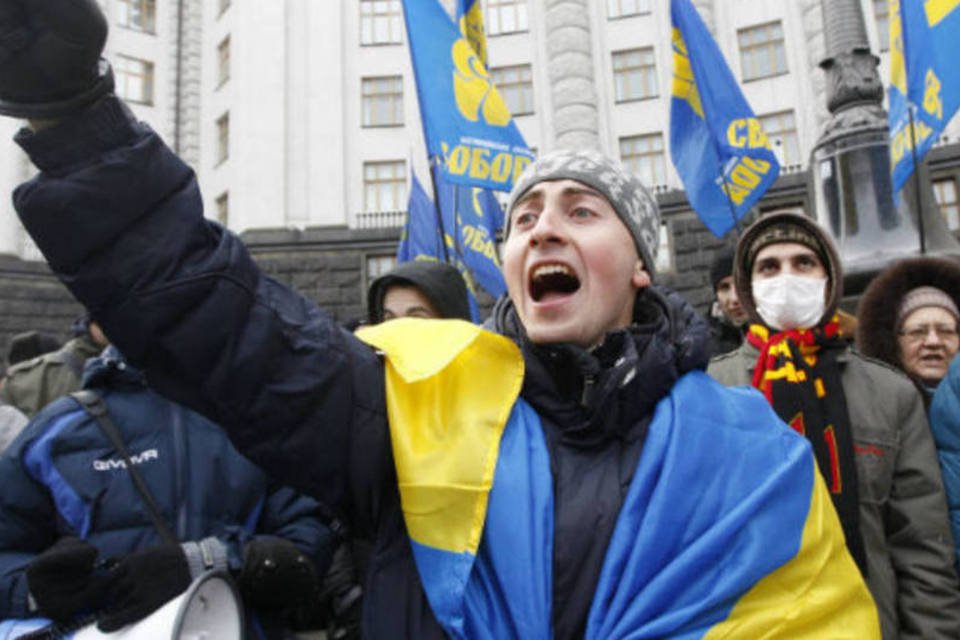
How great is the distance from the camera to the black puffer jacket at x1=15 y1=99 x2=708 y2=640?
1.20m

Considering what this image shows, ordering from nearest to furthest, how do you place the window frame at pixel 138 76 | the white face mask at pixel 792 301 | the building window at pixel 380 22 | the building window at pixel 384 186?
the white face mask at pixel 792 301 < the building window at pixel 384 186 < the building window at pixel 380 22 < the window frame at pixel 138 76

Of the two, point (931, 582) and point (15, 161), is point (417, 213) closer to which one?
point (931, 582)

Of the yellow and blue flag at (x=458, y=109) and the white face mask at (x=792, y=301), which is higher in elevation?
the yellow and blue flag at (x=458, y=109)

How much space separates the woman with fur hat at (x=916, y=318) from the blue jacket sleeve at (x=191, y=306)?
2.65 m

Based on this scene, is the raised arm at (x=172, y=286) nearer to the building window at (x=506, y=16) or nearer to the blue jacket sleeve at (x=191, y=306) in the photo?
the blue jacket sleeve at (x=191, y=306)

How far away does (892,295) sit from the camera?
11.3 ft

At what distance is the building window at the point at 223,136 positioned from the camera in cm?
2258

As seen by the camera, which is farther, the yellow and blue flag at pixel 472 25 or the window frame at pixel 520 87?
the window frame at pixel 520 87

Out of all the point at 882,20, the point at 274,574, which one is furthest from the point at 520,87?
the point at 274,574

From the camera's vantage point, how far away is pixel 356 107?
2152cm

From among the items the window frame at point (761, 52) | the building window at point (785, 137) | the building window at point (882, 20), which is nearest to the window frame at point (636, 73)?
the window frame at point (761, 52)

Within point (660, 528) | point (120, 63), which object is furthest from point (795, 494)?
point (120, 63)

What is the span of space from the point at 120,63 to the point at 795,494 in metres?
25.0

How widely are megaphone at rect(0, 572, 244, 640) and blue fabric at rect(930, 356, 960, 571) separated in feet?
6.85
